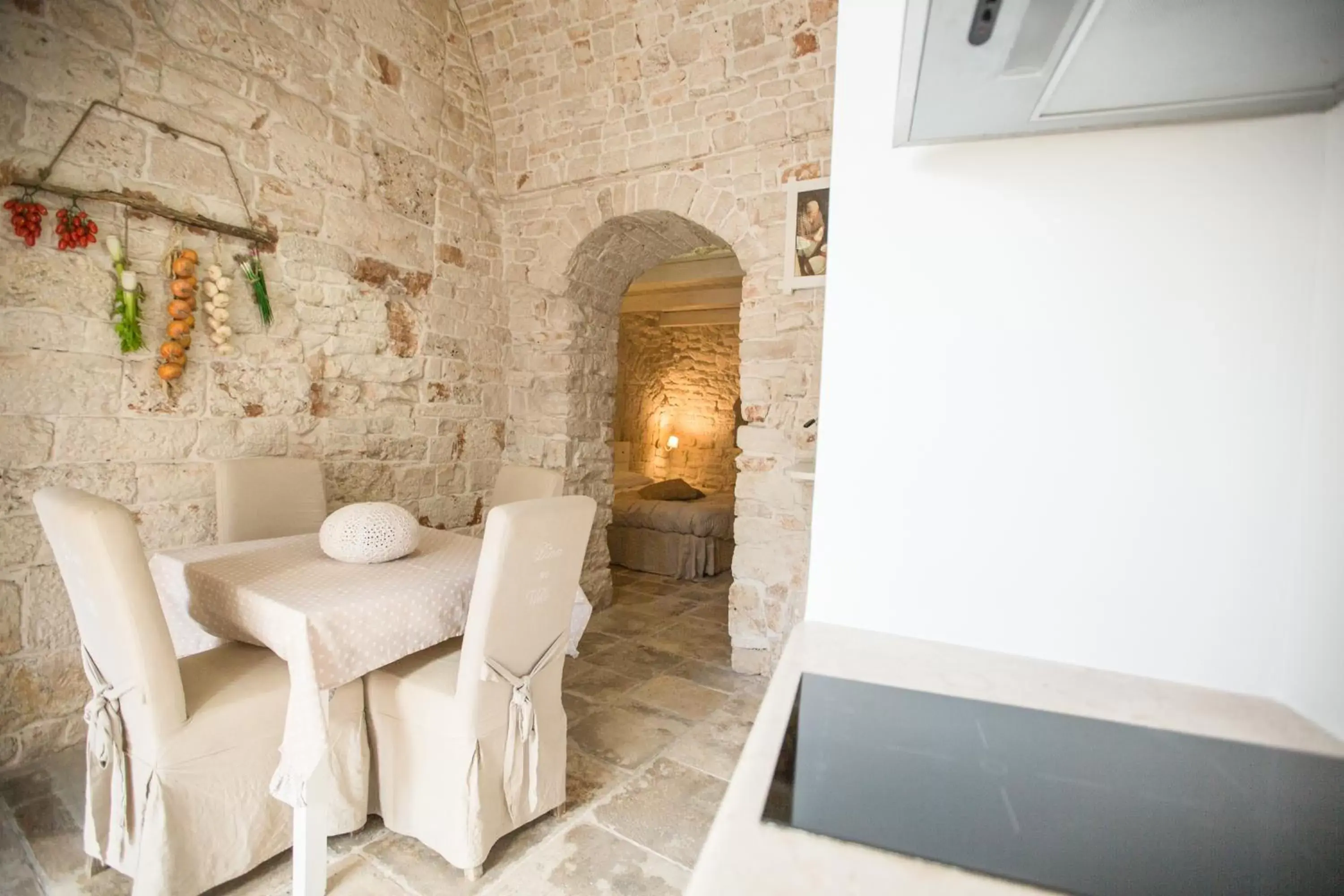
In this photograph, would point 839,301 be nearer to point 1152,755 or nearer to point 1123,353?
point 1123,353

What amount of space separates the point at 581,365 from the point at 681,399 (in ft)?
14.2

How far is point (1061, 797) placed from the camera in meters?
0.55

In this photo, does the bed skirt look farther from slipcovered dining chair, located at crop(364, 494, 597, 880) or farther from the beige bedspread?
slipcovered dining chair, located at crop(364, 494, 597, 880)

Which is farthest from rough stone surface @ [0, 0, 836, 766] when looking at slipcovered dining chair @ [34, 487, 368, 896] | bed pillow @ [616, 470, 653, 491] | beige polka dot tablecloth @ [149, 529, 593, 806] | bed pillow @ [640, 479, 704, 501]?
bed pillow @ [616, 470, 653, 491]

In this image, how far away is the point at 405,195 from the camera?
322cm

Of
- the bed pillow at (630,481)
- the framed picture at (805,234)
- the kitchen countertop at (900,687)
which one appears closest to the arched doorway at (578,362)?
the framed picture at (805,234)

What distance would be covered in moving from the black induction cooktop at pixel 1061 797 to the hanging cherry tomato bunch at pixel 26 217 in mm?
2686

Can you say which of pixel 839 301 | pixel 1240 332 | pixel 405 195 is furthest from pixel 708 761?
pixel 405 195

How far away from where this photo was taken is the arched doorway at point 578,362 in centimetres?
371

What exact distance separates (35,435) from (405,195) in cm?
192

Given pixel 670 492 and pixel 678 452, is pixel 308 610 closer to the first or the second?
pixel 670 492

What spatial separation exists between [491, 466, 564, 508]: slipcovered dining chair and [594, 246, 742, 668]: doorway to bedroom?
1.20 metres

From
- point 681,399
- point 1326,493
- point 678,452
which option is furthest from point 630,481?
point 1326,493

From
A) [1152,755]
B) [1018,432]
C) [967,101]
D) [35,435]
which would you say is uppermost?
[967,101]
